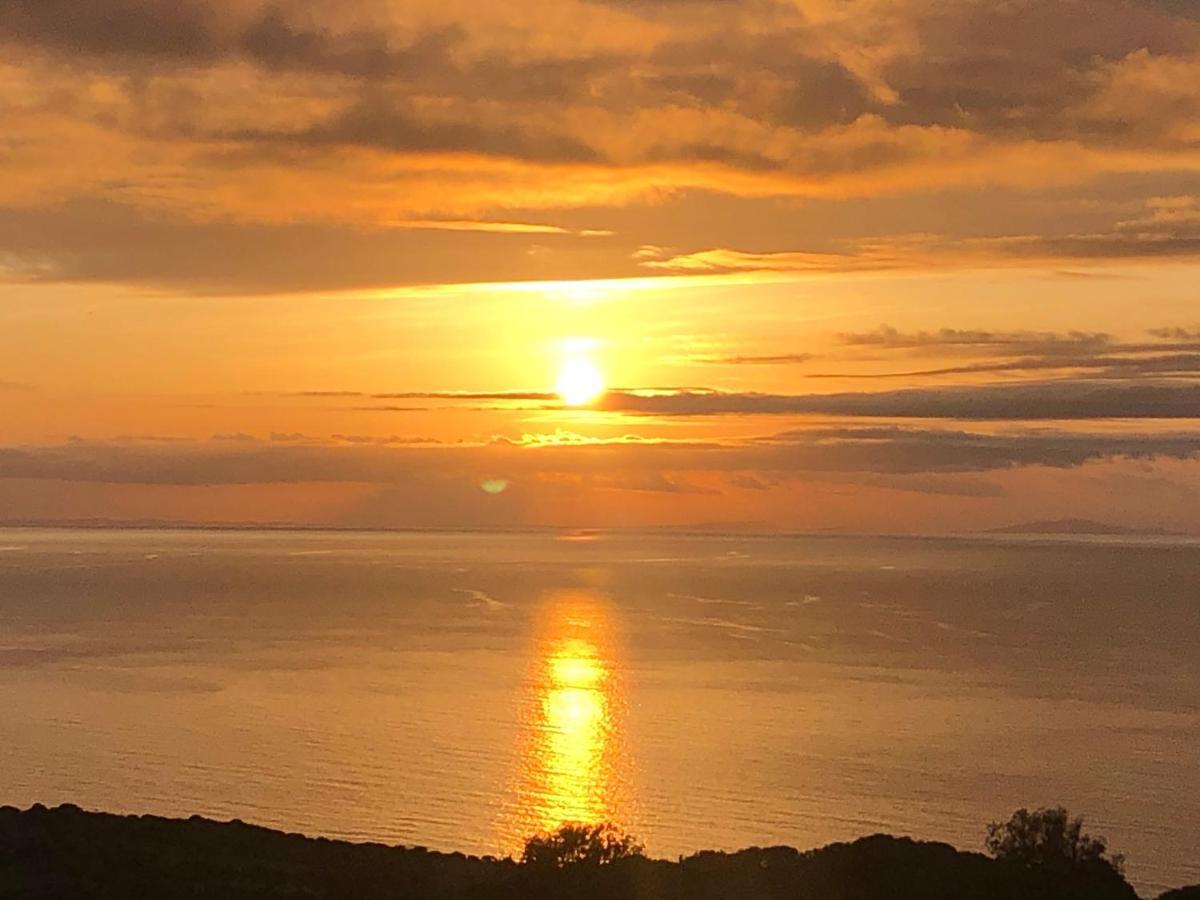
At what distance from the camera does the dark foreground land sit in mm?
32562

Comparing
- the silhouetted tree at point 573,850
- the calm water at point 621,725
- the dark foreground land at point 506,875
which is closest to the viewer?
the dark foreground land at point 506,875

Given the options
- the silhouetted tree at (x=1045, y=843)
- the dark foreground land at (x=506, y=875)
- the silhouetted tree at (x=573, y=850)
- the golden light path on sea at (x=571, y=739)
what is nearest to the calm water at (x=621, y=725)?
the golden light path on sea at (x=571, y=739)

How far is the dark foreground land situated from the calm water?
17.3 meters

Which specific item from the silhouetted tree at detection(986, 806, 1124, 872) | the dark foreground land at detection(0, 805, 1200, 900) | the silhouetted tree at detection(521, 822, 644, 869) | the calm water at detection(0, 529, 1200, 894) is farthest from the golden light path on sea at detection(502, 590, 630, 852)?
the silhouetted tree at detection(986, 806, 1124, 872)

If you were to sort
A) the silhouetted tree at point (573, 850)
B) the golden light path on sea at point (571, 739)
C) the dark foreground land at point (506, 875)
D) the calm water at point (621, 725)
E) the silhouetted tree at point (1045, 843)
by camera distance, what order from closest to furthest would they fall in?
the dark foreground land at point (506, 875), the silhouetted tree at point (573, 850), the silhouetted tree at point (1045, 843), the calm water at point (621, 725), the golden light path on sea at point (571, 739)

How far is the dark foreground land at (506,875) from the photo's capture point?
32562mm

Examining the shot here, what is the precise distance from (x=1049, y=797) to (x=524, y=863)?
36292 mm

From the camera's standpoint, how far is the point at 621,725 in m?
82.2

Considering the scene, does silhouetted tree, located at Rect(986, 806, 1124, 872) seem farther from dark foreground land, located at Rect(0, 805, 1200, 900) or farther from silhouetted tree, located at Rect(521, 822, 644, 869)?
silhouetted tree, located at Rect(521, 822, 644, 869)

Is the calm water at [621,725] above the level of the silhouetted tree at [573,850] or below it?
above

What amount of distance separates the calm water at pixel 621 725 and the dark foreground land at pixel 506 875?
1729 cm

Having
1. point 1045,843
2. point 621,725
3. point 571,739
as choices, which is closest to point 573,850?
point 1045,843

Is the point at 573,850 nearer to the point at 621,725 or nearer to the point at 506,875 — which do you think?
the point at 506,875

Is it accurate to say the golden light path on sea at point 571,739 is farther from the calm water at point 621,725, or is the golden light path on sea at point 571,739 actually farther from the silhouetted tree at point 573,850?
the silhouetted tree at point 573,850
